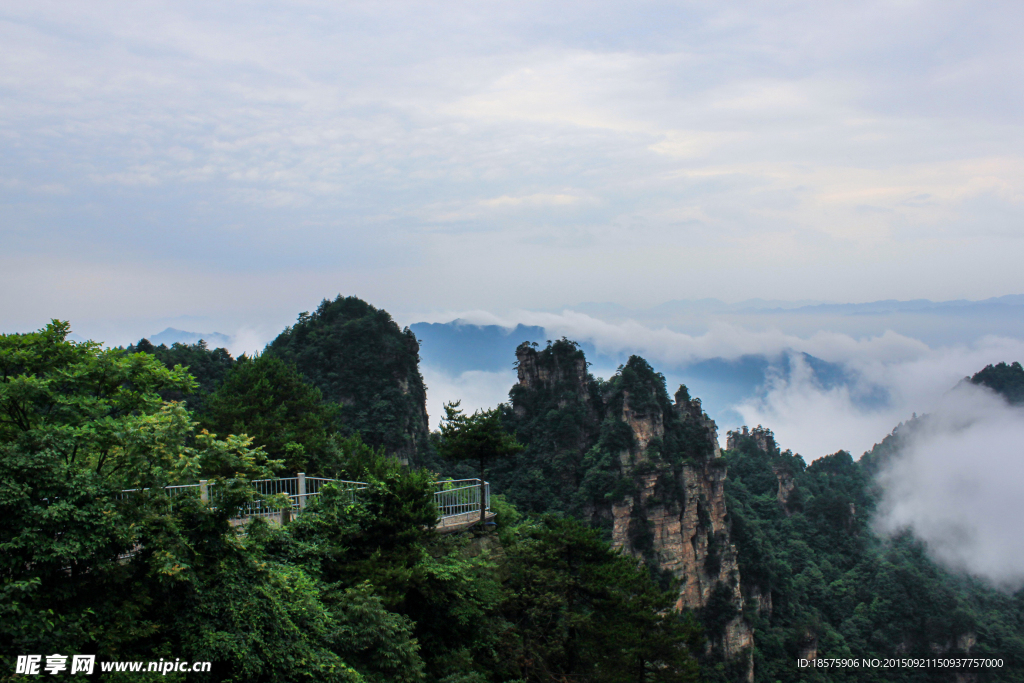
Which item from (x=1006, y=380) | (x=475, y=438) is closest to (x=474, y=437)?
(x=475, y=438)

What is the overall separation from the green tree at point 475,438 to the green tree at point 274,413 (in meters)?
4.62

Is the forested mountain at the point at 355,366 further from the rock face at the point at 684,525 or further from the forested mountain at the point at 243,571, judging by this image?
the forested mountain at the point at 243,571

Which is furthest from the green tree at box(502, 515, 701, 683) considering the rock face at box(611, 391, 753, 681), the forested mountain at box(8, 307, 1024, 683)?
the rock face at box(611, 391, 753, 681)

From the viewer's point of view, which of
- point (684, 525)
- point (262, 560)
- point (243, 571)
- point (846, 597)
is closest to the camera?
point (243, 571)

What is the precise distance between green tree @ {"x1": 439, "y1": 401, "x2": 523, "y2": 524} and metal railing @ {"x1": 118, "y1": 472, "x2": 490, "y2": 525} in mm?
520

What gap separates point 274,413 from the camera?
966 inches

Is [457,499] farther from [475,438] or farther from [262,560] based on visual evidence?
[262,560]

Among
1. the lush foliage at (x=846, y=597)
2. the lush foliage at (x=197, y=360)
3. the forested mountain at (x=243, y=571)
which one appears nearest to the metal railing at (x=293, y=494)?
the forested mountain at (x=243, y=571)

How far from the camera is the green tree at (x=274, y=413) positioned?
21844 mm

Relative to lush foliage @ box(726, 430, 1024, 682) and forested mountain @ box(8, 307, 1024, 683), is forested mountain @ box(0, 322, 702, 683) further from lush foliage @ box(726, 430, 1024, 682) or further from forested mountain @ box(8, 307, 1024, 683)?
lush foliage @ box(726, 430, 1024, 682)

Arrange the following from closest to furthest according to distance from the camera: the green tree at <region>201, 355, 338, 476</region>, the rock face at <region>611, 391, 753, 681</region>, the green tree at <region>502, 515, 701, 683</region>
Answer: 1. the green tree at <region>502, 515, 701, 683</region>
2. the green tree at <region>201, 355, 338, 476</region>
3. the rock face at <region>611, 391, 753, 681</region>

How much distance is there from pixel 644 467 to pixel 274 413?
31972 mm

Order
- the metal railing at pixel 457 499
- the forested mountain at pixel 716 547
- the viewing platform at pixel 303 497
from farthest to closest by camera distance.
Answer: the forested mountain at pixel 716 547, the metal railing at pixel 457 499, the viewing platform at pixel 303 497

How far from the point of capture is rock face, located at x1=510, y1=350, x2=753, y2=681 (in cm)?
4875
